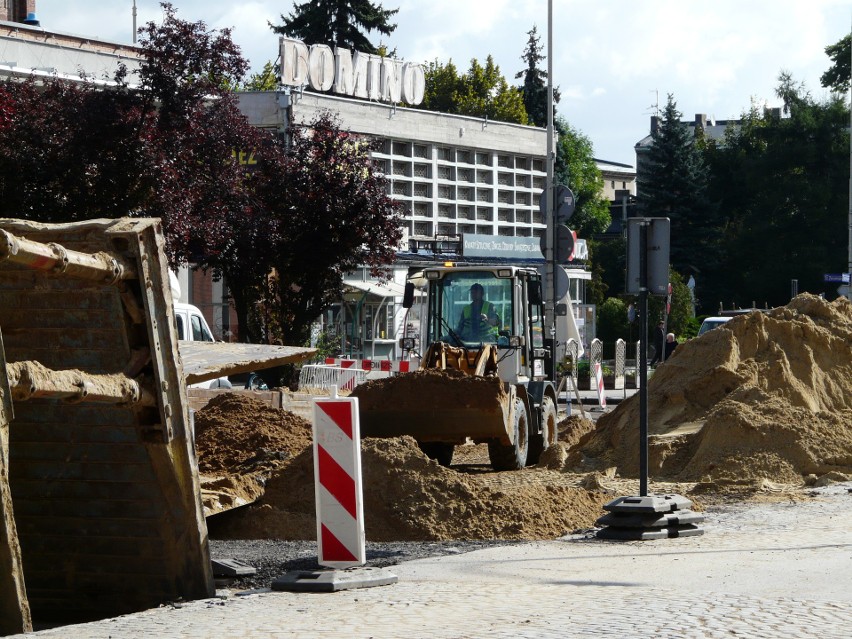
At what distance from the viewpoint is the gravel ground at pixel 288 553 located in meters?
10.3

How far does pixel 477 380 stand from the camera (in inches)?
703

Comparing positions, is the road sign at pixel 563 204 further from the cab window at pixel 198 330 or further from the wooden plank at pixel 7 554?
the wooden plank at pixel 7 554

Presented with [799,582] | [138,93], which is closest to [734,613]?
[799,582]

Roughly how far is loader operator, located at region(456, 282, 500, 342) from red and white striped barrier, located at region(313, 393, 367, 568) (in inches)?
423

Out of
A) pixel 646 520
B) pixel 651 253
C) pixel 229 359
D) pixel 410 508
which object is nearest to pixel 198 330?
pixel 410 508

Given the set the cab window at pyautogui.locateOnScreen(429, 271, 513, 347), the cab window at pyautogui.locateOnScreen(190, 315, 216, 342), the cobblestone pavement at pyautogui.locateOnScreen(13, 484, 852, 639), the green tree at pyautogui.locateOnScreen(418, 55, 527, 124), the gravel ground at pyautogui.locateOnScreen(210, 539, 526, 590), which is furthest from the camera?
the green tree at pyautogui.locateOnScreen(418, 55, 527, 124)

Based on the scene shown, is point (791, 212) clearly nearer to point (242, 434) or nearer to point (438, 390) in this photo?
point (438, 390)

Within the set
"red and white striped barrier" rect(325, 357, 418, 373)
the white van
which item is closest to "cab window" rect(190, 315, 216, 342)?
the white van

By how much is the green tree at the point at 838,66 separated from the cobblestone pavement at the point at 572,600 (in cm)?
6608

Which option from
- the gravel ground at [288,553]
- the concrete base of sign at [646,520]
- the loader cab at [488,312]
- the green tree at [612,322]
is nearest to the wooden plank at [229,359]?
the gravel ground at [288,553]

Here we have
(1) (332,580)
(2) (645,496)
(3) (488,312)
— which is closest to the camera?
(1) (332,580)

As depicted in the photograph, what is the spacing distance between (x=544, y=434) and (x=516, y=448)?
190cm

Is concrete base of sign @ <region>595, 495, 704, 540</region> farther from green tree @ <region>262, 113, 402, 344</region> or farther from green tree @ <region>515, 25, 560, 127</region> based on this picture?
green tree @ <region>515, 25, 560, 127</region>

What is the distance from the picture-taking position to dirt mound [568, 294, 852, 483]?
1688 centimetres
